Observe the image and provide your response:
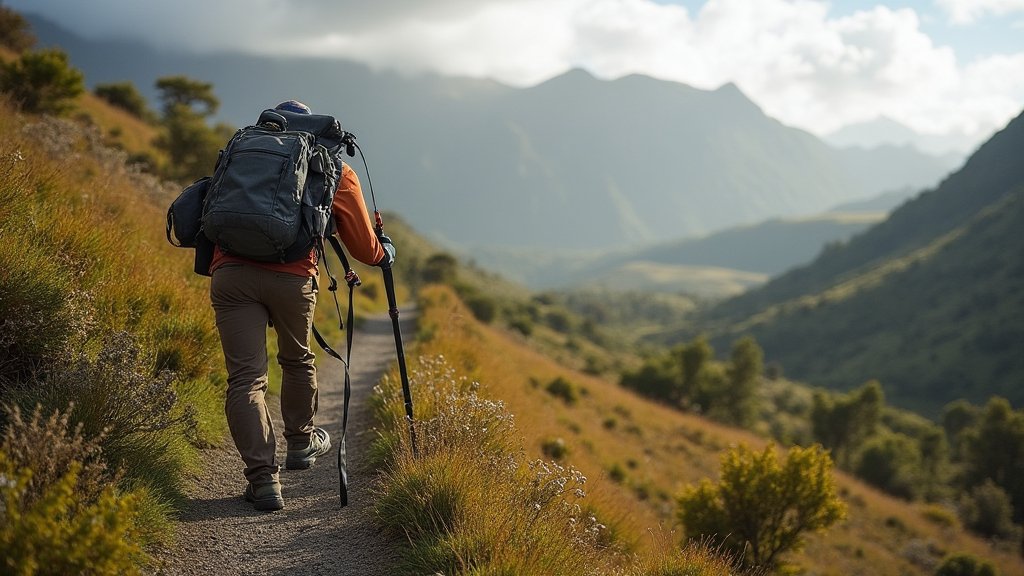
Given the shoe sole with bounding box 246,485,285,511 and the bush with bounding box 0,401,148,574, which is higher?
the bush with bounding box 0,401,148,574

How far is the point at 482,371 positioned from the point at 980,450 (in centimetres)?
5516

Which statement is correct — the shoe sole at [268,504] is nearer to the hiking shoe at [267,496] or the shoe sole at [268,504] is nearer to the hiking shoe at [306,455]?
the hiking shoe at [267,496]

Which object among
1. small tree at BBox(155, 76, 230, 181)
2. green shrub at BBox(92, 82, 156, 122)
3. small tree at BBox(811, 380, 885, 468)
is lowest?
small tree at BBox(811, 380, 885, 468)

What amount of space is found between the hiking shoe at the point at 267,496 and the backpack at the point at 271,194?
1.77m

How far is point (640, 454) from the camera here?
18234mm

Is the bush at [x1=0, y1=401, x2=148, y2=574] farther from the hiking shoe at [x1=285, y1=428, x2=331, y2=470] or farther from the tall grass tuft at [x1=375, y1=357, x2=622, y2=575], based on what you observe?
the hiking shoe at [x1=285, y1=428, x2=331, y2=470]

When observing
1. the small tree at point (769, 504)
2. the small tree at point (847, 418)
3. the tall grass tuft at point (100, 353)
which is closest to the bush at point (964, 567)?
the small tree at point (769, 504)

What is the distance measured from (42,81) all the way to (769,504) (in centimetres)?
2200

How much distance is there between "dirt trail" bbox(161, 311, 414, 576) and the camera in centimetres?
357

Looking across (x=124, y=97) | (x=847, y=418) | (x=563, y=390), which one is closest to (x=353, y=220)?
(x=563, y=390)

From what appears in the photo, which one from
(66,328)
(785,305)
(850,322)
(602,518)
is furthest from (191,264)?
(785,305)

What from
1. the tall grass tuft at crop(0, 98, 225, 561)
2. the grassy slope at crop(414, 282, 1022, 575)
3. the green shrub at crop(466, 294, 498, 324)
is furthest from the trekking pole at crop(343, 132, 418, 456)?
the green shrub at crop(466, 294, 498, 324)

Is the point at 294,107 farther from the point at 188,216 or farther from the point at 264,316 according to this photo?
the point at 264,316

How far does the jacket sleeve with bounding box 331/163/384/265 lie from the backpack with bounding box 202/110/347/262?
4.9 inches
